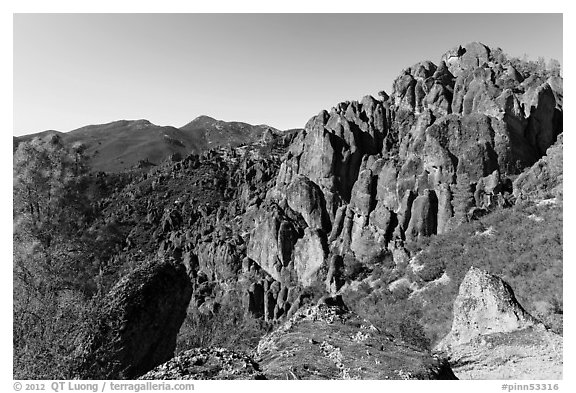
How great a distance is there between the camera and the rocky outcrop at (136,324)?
10.5 metres

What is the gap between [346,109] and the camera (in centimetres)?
9625

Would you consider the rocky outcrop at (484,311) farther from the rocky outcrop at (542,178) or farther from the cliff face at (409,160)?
the cliff face at (409,160)

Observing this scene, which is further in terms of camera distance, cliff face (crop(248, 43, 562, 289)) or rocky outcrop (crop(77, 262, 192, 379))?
cliff face (crop(248, 43, 562, 289))

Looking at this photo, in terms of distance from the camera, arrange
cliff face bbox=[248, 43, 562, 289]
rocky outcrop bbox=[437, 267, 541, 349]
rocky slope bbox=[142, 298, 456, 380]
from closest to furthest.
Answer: rocky slope bbox=[142, 298, 456, 380]
rocky outcrop bbox=[437, 267, 541, 349]
cliff face bbox=[248, 43, 562, 289]

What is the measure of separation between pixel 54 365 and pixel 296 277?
73569mm

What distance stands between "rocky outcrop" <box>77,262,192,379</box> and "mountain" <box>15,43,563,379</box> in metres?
0.06

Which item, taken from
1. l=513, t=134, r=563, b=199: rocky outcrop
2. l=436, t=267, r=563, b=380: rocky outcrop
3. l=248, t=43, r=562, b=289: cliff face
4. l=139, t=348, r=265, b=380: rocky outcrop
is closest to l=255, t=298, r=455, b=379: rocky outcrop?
l=139, t=348, r=265, b=380: rocky outcrop

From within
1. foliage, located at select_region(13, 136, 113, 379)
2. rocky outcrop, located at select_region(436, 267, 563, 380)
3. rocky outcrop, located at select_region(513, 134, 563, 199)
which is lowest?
rocky outcrop, located at select_region(436, 267, 563, 380)

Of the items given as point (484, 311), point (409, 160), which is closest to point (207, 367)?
point (484, 311)

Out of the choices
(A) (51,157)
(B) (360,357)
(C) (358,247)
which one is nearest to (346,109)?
(C) (358,247)

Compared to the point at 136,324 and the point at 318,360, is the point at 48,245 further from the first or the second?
the point at 318,360

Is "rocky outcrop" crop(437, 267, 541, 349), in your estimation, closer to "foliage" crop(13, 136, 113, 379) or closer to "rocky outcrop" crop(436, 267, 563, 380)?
"rocky outcrop" crop(436, 267, 563, 380)

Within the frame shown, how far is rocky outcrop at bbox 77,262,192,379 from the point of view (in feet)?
34.5
